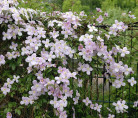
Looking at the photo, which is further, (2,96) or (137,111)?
(137,111)

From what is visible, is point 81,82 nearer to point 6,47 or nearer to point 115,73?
point 115,73

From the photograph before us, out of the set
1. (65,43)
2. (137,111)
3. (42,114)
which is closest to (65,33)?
(65,43)

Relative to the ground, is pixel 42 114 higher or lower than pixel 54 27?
lower

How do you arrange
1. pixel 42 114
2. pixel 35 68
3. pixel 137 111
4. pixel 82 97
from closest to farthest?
pixel 35 68, pixel 42 114, pixel 82 97, pixel 137 111

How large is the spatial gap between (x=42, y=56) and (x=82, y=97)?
74cm

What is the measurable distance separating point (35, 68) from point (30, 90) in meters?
0.27

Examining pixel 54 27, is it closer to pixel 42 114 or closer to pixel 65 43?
pixel 65 43

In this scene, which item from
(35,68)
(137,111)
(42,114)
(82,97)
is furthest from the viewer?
(137,111)

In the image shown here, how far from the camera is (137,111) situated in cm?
309

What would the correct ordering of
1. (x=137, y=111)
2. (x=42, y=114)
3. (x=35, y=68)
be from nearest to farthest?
(x=35, y=68), (x=42, y=114), (x=137, y=111)

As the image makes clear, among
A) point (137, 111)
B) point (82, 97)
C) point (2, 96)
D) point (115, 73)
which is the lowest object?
point (137, 111)

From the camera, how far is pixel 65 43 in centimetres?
178

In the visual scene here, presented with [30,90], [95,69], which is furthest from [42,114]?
[95,69]

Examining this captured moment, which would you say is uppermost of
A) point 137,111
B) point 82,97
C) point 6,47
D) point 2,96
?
point 6,47
